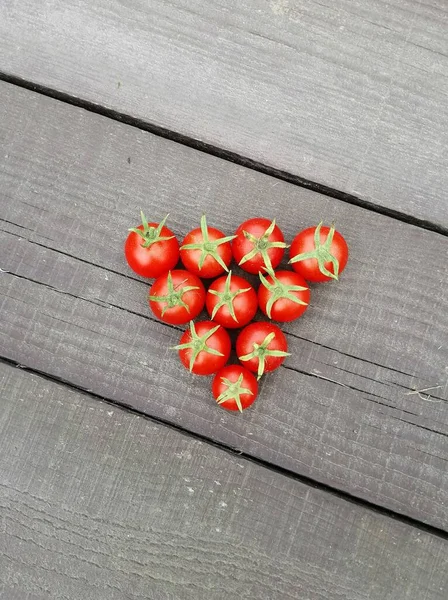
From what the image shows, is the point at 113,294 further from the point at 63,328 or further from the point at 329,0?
the point at 329,0

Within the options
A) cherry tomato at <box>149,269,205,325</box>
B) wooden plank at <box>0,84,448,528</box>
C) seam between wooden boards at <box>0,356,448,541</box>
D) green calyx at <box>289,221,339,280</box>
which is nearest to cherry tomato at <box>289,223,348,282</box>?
green calyx at <box>289,221,339,280</box>

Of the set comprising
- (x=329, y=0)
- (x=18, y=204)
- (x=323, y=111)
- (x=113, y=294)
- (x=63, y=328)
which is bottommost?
(x=63, y=328)

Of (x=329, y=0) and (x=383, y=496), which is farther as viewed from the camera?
A: (x=329, y=0)

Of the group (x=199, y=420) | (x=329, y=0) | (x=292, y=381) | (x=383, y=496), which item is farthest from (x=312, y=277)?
(x=329, y=0)

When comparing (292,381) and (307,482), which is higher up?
(292,381)

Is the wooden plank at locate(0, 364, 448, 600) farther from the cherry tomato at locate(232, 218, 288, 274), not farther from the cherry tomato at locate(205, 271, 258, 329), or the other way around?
the cherry tomato at locate(232, 218, 288, 274)

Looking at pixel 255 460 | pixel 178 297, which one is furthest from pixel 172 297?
pixel 255 460

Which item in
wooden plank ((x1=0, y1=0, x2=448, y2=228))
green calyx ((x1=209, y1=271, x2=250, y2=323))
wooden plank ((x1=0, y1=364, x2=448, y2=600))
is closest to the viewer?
green calyx ((x1=209, y1=271, x2=250, y2=323))
